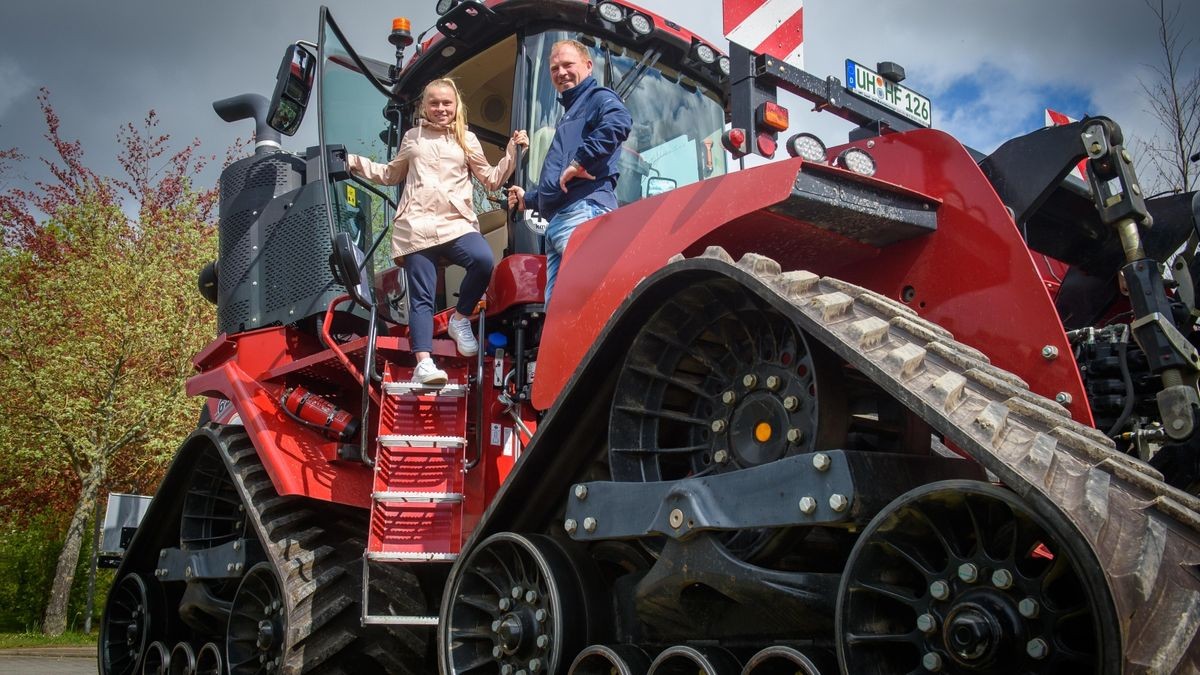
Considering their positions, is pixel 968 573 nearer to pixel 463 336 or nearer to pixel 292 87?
pixel 463 336

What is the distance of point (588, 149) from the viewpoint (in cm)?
446

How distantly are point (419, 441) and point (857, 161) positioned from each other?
225 cm

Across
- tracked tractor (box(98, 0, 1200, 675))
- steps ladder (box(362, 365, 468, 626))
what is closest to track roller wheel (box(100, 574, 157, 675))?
tracked tractor (box(98, 0, 1200, 675))

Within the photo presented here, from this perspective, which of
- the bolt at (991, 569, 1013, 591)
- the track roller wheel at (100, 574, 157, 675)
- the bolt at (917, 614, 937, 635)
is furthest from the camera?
the track roller wheel at (100, 574, 157, 675)

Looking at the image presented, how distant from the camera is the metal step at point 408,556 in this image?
450 centimetres

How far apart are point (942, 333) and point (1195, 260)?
44.8 inches

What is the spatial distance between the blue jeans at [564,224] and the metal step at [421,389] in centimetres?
70

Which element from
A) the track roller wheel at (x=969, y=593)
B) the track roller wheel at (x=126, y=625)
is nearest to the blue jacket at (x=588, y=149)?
the track roller wheel at (x=969, y=593)

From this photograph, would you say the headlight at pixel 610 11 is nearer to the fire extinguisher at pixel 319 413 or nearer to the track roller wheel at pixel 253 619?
the fire extinguisher at pixel 319 413

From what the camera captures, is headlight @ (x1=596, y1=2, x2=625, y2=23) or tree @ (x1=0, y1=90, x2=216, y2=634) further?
tree @ (x1=0, y1=90, x2=216, y2=634)

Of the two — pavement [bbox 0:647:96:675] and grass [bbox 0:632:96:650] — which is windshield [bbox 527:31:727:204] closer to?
pavement [bbox 0:647:96:675]

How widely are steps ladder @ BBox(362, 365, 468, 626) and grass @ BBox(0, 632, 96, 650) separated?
13.6 meters

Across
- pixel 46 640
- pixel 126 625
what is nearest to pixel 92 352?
pixel 46 640

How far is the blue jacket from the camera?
14.8 feet
